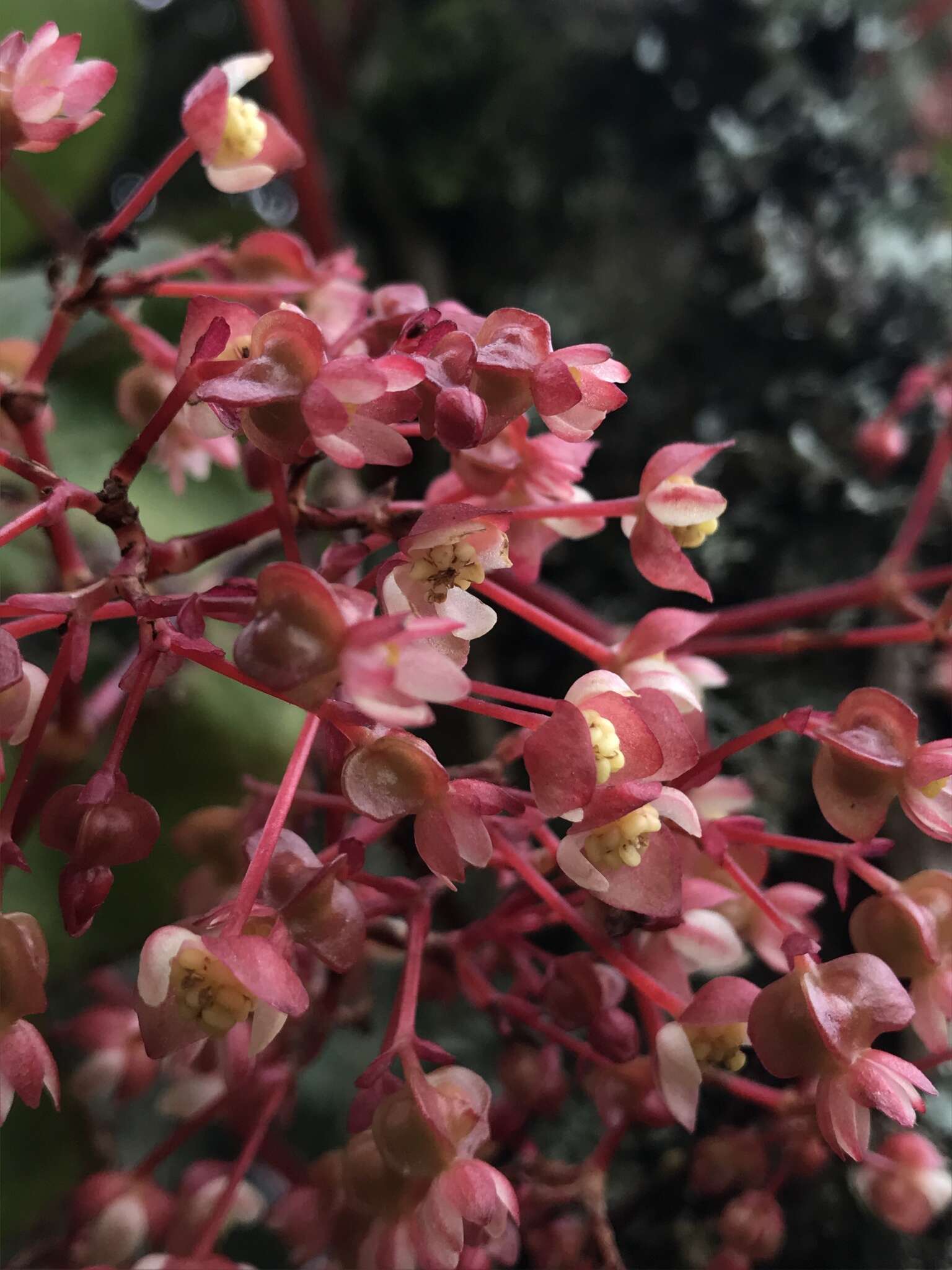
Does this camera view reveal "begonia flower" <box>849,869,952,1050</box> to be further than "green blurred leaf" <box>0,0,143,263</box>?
No

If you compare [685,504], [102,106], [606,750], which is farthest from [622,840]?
[102,106]

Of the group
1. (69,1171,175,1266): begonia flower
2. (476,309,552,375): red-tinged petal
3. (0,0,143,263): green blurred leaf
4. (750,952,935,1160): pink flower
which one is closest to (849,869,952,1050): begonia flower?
(750,952,935,1160): pink flower

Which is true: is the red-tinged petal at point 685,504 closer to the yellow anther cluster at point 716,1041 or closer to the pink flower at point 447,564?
the pink flower at point 447,564

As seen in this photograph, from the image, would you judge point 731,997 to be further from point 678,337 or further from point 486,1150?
point 678,337

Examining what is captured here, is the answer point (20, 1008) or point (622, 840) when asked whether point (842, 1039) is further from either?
point (20, 1008)

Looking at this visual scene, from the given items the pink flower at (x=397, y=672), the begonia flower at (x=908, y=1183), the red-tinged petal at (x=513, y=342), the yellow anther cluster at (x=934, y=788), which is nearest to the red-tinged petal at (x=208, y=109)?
the red-tinged petal at (x=513, y=342)

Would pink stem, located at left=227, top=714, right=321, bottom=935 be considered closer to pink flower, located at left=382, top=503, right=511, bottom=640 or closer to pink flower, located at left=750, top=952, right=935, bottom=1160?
pink flower, located at left=382, top=503, right=511, bottom=640
